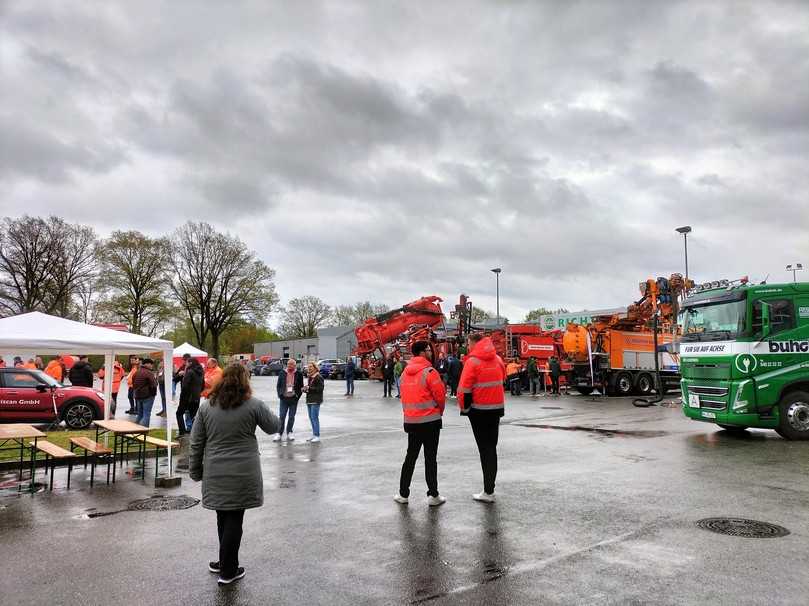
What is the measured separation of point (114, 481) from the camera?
827 cm

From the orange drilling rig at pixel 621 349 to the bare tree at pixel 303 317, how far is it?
6989cm

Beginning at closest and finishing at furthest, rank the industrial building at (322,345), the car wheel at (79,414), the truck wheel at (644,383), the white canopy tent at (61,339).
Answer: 1. the white canopy tent at (61,339)
2. the car wheel at (79,414)
3. the truck wheel at (644,383)
4. the industrial building at (322,345)

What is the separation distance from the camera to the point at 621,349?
24469 mm

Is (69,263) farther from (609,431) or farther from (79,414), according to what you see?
(609,431)

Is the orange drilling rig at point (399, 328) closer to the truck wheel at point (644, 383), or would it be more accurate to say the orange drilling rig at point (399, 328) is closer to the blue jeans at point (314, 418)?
the truck wheel at point (644, 383)

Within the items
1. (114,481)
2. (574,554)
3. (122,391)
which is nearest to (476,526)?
(574,554)

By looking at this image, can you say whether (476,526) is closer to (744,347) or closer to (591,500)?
(591,500)

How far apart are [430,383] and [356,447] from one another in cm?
531

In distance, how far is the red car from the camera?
45.5ft

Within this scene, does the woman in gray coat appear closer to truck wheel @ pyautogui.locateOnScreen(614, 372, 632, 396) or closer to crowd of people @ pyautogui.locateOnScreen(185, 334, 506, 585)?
crowd of people @ pyautogui.locateOnScreen(185, 334, 506, 585)

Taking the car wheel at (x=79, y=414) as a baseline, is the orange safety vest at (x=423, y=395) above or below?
above

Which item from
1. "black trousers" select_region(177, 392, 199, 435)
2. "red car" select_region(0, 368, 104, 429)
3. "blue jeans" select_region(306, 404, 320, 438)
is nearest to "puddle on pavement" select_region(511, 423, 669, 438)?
"blue jeans" select_region(306, 404, 320, 438)

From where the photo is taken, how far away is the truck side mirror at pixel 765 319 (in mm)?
10914

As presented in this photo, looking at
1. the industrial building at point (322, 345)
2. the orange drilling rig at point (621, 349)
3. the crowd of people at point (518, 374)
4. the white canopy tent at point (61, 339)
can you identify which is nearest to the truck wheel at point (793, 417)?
the white canopy tent at point (61, 339)
